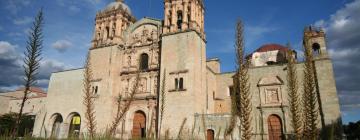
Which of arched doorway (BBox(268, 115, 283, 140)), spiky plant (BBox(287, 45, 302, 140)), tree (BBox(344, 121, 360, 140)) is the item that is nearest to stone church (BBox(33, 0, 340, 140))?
arched doorway (BBox(268, 115, 283, 140))

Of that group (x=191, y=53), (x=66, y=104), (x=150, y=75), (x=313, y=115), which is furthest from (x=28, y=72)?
(x=66, y=104)

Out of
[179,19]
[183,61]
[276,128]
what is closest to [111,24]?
[179,19]

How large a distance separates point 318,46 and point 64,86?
83.9 feet

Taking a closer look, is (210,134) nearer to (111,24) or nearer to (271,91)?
(271,91)

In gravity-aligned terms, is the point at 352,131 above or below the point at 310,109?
below

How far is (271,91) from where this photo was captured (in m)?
23.3

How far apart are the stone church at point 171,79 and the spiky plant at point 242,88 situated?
57.2ft

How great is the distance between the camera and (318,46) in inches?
910

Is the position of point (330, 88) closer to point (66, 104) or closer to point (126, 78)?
point (126, 78)

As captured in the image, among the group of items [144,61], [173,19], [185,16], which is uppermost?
[185,16]

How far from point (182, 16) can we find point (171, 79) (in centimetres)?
631

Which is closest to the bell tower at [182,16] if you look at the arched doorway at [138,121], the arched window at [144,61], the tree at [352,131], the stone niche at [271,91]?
the arched window at [144,61]

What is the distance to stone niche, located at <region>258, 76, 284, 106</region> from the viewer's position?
2288 centimetres

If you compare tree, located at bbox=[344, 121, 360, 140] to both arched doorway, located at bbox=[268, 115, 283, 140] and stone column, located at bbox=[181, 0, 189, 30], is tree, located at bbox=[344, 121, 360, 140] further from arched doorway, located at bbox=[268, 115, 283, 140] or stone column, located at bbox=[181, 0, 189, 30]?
stone column, located at bbox=[181, 0, 189, 30]
